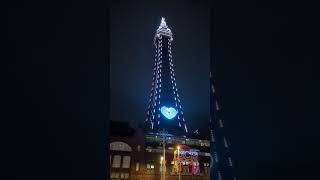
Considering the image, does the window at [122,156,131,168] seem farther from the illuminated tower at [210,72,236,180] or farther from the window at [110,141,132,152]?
the illuminated tower at [210,72,236,180]

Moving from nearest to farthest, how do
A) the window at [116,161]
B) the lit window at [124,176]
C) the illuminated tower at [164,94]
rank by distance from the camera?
the window at [116,161] → the lit window at [124,176] → the illuminated tower at [164,94]

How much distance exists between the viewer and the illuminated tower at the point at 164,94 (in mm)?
99062

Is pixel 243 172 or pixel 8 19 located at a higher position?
pixel 8 19

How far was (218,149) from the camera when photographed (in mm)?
5285

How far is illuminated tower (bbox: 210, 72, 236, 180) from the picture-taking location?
5016 mm

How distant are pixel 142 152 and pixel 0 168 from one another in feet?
181

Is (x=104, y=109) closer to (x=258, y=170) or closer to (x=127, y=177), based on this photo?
(x=258, y=170)

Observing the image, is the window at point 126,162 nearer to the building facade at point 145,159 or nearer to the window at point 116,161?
the building facade at point 145,159

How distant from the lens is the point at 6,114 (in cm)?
296

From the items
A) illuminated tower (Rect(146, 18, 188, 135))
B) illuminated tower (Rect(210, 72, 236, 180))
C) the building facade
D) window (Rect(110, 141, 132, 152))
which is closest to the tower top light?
illuminated tower (Rect(146, 18, 188, 135))

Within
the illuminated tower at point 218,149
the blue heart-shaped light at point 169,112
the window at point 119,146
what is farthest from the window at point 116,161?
the blue heart-shaped light at point 169,112

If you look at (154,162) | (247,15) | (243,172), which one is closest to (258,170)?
(243,172)

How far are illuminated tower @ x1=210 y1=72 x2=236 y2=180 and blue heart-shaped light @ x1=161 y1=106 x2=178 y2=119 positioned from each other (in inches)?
3775

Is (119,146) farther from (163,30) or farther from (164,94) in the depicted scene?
(163,30)
